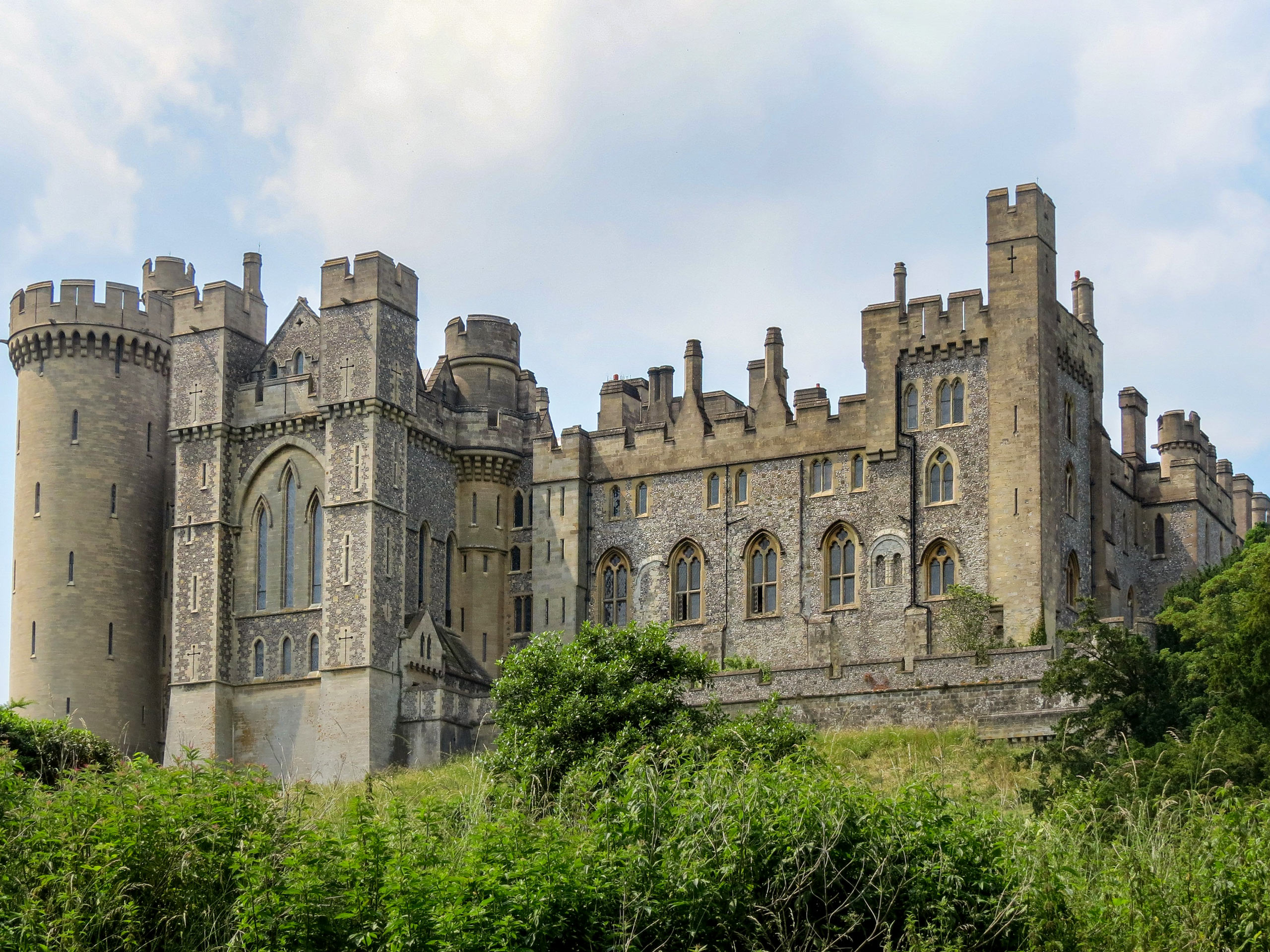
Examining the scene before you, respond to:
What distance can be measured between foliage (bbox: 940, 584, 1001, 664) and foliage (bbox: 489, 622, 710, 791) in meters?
9.35

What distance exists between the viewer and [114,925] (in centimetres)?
2386

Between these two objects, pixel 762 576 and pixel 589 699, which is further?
pixel 762 576

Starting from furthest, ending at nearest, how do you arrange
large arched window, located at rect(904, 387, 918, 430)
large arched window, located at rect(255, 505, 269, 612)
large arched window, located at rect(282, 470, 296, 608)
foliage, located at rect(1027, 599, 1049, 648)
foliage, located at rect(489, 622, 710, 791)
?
large arched window, located at rect(255, 505, 269, 612)
large arched window, located at rect(282, 470, 296, 608)
large arched window, located at rect(904, 387, 918, 430)
foliage, located at rect(1027, 599, 1049, 648)
foliage, located at rect(489, 622, 710, 791)

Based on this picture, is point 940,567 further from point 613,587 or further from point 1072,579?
point 613,587

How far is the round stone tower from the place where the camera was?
59031mm

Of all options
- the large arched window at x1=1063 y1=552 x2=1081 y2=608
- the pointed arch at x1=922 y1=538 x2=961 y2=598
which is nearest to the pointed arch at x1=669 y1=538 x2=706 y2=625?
the pointed arch at x1=922 y1=538 x2=961 y2=598

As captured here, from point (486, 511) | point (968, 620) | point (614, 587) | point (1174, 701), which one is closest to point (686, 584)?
point (614, 587)

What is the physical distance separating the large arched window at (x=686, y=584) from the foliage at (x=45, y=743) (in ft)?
62.7

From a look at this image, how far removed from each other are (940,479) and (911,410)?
211cm

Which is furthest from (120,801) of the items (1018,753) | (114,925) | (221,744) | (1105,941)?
(221,744)

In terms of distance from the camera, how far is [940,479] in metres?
54.1

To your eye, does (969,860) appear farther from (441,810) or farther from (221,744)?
(221,744)

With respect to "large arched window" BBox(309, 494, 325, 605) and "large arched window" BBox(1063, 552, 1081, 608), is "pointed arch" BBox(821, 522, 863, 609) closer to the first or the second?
"large arched window" BBox(1063, 552, 1081, 608)

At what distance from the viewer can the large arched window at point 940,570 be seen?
53406 millimetres
